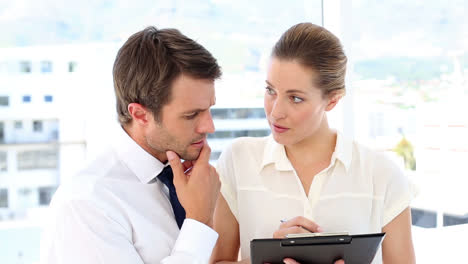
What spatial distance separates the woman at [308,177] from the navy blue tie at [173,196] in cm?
38

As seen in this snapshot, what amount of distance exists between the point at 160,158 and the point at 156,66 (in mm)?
269

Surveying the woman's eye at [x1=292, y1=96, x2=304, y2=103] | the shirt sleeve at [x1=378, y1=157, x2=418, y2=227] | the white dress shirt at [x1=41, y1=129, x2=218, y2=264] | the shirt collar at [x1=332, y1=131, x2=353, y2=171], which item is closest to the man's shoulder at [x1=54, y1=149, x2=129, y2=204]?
the white dress shirt at [x1=41, y1=129, x2=218, y2=264]

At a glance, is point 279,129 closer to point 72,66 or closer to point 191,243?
point 191,243

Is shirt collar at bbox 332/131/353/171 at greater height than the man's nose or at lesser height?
lesser

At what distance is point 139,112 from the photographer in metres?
1.51

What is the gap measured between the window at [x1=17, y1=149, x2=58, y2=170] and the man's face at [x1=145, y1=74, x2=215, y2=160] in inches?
65.4

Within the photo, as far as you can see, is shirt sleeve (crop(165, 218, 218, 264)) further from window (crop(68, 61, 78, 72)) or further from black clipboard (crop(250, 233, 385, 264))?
window (crop(68, 61, 78, 72))

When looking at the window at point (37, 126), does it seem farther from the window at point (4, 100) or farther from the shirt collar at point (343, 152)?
the shirt collar at point (343, 152)

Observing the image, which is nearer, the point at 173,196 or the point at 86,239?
the point at 86,239

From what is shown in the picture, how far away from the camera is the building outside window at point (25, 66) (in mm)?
2881

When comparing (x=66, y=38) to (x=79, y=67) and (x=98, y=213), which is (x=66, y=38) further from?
(x=98, y=213)

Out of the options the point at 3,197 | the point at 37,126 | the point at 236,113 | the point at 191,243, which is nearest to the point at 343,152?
the point at 191,243

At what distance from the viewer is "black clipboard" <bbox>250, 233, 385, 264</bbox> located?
153 centimetres

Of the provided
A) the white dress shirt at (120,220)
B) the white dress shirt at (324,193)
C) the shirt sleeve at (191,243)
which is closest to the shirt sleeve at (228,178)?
the white dress shirt at (324,193)
